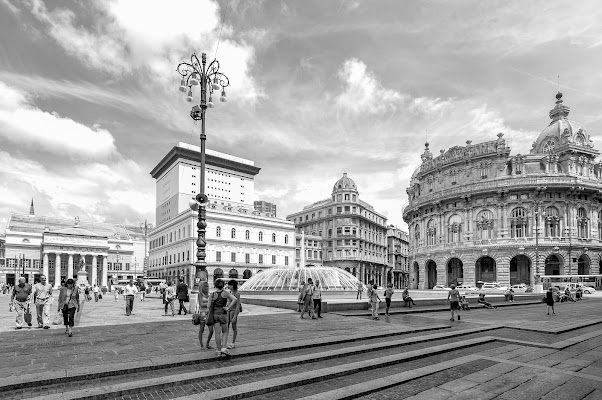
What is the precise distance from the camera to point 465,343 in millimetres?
11328

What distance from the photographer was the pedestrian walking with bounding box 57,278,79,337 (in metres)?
11.5

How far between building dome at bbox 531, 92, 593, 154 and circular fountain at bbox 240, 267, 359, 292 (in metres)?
50.4

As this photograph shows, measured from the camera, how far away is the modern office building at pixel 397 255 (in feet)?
383

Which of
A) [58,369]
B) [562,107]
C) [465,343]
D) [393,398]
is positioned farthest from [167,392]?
[562,107]

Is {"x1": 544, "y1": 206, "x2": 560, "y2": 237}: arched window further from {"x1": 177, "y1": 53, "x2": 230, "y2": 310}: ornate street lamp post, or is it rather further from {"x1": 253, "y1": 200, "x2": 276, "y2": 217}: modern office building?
{"x1": 253, "y1": 200, "x2": 276, "y2": 217}: modern office building

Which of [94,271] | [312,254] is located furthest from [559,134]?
[94,271]

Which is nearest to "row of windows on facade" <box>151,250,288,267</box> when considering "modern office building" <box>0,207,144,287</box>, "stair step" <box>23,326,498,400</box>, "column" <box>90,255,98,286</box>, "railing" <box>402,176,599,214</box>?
"modern office building" <box>0,207,144,287</box>

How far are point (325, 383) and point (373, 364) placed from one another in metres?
1.59

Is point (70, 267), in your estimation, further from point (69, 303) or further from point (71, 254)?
point (69, 303)

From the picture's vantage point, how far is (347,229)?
91.0 metres

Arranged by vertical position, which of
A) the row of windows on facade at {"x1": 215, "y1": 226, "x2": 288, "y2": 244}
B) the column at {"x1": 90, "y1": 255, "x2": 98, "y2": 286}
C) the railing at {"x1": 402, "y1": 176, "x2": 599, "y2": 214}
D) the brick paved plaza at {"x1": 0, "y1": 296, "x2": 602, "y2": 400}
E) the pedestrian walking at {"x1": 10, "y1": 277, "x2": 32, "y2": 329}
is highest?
the railing at {"x1": 402, "y1": 176, "x2": 599, "y2": 214}

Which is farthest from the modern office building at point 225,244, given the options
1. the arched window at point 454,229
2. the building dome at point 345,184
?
the arched window at point 454,229

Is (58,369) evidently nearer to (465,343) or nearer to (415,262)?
(465,343)

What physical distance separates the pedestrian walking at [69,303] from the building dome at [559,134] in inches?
2757
